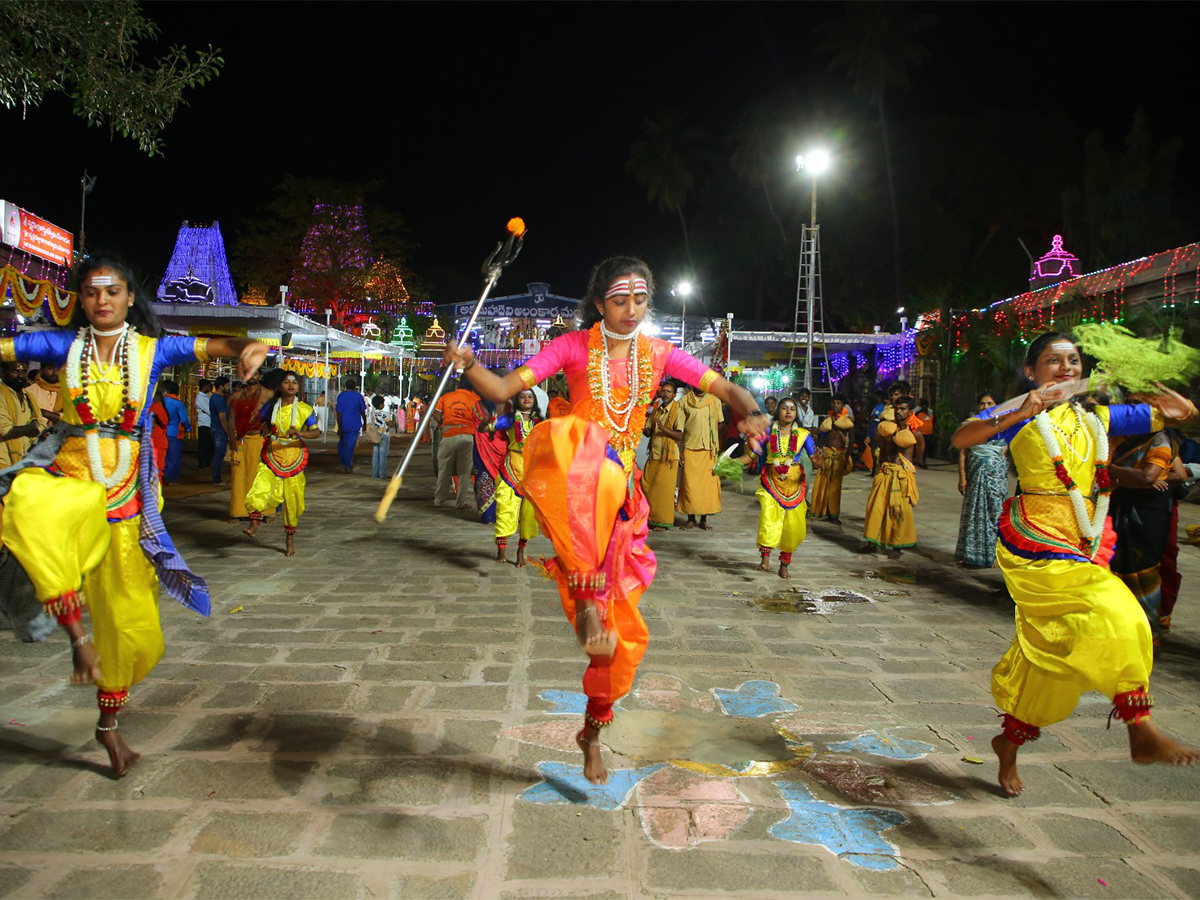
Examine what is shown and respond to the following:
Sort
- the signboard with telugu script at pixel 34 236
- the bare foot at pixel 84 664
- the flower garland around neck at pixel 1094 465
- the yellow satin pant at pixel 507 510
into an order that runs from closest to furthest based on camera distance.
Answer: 1. the bare foot at pixel 84 664
2. the flower garland around neck at pixel 1094 465
3. the yellow satin pant at pixel 507 510
4. the signboard with telugu script at pixel 34 236

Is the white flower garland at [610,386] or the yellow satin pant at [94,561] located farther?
the white flower garland at [610,386]

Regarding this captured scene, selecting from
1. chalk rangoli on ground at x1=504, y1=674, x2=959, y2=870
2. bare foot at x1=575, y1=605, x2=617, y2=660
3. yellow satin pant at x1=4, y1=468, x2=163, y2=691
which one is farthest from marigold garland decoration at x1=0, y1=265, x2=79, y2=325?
bare foot at x1=575, y1=605, x2=617, y2=660

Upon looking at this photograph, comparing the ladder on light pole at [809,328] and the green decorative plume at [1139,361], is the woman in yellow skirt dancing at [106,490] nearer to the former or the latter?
the green decorative plume at [1139,361]

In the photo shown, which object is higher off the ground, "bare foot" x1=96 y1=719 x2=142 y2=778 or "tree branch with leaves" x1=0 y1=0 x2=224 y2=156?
"tree branch with leaves" x1=0 y1=0 x2=224 y2=156

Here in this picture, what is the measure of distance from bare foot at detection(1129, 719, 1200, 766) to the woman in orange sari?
1713 millimetres

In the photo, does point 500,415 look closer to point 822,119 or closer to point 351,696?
point 351,696

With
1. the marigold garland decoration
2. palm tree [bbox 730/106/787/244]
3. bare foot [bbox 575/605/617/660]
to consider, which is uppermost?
palm tree [bbox 730/106/787/244]

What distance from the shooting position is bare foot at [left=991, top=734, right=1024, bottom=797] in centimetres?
326

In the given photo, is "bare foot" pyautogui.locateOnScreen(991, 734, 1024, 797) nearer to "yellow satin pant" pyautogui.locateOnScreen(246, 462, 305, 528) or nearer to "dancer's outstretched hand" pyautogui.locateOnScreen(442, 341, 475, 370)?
"dancer's outstretched hand" pyautogui.locateOnScreen(442, 341, 475, 370)

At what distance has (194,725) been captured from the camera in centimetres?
378

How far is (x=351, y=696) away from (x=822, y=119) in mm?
41557

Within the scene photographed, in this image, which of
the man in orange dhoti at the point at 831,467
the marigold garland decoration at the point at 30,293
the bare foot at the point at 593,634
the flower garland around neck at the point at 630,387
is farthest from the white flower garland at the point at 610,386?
the marigold garland decoration at the point at 30,293

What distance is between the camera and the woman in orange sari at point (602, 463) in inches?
124

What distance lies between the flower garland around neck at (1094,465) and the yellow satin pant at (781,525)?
4294mm
